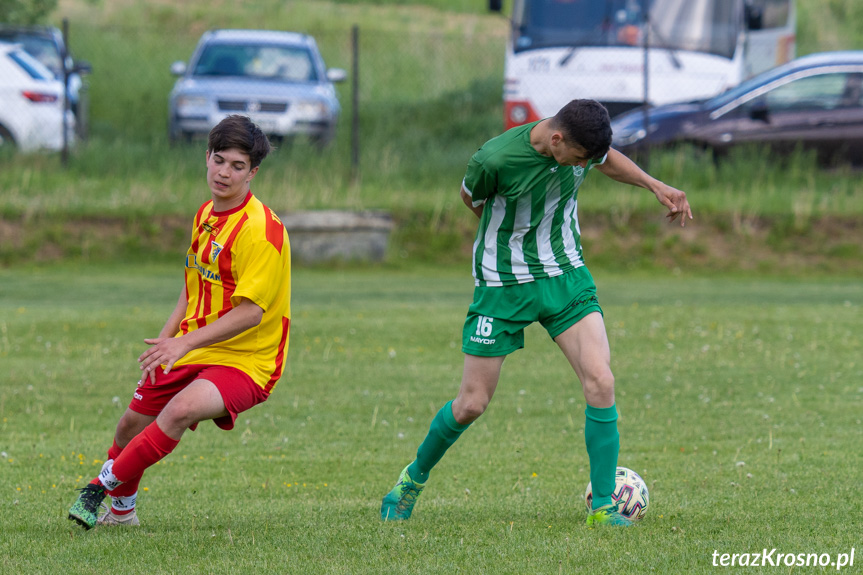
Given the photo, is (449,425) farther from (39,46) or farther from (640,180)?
(39,46)

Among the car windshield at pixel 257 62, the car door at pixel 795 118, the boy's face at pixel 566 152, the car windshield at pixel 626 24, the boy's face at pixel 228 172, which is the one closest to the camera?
the boy's face at pixel 228 172

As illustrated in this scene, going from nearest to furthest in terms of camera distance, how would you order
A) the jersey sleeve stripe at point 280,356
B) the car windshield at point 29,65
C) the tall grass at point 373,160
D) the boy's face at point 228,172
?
the boy's face at point 228,172, the jersey sleeve stripe at point 280,356, the tall grass at point 373,160, the car windshield at point 29,65

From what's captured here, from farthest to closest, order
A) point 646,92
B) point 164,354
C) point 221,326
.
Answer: point 646,92
point 221,326
point 164,354

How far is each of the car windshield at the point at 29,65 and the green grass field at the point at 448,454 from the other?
6.80m

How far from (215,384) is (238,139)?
0.98 metres

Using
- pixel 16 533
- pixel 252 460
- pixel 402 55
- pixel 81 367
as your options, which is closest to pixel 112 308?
pixel 81 367

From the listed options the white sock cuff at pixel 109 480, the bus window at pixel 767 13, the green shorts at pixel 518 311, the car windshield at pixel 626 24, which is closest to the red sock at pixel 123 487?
the white sock cuff at pixel 109 480

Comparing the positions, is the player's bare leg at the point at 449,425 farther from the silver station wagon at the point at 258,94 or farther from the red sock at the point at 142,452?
the silver station wagon at the point at 258,94

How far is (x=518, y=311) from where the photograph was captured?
5.15 meters

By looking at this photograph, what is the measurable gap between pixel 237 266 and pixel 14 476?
225 centimetres

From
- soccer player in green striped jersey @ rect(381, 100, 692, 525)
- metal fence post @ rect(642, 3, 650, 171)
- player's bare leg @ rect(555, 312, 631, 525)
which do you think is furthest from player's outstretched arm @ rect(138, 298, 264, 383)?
metal fence post @ rect(642, 3, 650, 171)

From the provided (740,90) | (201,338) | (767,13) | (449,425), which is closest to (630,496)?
(449,425)

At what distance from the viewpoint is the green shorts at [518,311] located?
16.9ft

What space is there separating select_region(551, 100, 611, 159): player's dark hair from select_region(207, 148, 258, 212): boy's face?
1.32 metres
